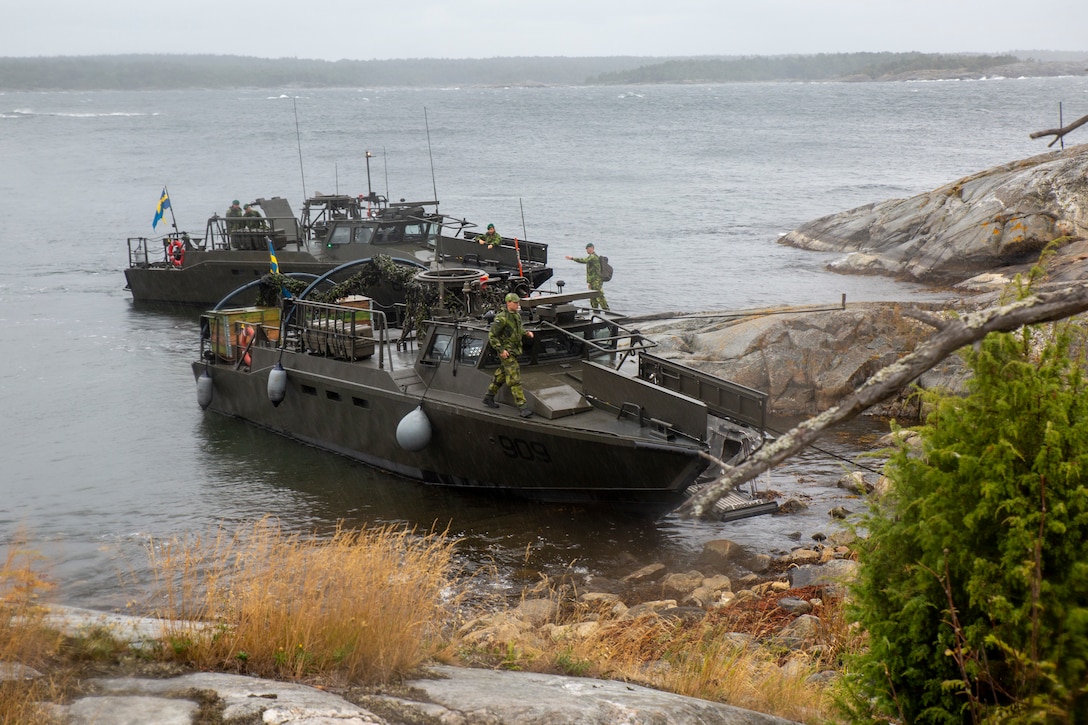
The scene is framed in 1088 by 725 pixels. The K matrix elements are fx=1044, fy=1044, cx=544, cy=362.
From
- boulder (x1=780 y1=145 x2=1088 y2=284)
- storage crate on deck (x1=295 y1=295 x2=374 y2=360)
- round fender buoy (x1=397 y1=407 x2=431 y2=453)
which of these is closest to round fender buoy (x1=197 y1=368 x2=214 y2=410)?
storage crate on deck (x1=295 y1=295 x2=374 y2=360)

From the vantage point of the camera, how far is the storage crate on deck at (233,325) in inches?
652

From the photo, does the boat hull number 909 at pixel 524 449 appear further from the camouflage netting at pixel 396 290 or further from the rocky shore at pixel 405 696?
the rocky shore at pixel 405 696

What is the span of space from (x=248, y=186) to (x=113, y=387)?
37.8m

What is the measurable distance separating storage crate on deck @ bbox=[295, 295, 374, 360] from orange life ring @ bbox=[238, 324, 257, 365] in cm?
124

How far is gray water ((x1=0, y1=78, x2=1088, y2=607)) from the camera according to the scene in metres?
12.2

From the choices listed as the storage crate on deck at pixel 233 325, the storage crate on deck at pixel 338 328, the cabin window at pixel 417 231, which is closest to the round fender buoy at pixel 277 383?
the storage crate on deck at pixel 338 328

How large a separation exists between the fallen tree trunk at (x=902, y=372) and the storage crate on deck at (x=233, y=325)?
13.9m

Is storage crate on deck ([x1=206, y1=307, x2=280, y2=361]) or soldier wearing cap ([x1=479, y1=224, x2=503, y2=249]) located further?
soldier wearing cap ([x1=479, y1=224, x2=503, y2=249])

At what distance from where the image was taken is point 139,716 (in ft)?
15.0

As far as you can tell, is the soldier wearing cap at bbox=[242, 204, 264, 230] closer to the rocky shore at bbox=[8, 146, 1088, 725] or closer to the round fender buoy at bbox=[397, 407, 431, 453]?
the rocky shore at bbox=[8, 146, 1088, 725]

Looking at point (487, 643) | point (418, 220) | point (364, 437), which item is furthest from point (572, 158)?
point (487, 643)

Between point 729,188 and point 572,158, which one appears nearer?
point 729,188

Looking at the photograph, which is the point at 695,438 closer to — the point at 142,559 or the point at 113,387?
the point at 142,559

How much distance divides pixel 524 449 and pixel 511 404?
0.54 metres
